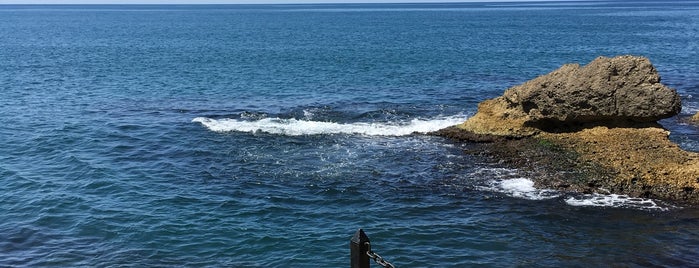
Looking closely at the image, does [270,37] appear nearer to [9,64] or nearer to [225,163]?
[9,64]

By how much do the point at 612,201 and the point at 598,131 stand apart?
21.3 ft

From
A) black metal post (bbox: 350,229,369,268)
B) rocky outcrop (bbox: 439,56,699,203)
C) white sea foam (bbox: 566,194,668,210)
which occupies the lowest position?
white sea foam (bbox: 566,194,668,210)

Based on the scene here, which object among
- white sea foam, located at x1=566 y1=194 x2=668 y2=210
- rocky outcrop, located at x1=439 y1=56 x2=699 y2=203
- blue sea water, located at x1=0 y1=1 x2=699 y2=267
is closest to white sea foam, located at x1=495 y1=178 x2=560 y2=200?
blue sea water, located at x1=0 y1=1 x2=699 y2=267

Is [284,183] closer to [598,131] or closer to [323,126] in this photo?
[323,126]

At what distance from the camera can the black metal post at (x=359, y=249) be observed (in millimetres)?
12111

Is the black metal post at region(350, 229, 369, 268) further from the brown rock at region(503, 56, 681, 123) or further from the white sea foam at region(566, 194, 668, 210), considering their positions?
the brown rock at region(503, 56, 681, 123)

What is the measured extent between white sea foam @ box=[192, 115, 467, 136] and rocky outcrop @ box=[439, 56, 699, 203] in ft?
11.7

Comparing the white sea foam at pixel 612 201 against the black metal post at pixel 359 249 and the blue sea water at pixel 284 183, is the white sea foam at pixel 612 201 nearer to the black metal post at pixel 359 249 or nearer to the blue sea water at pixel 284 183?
the blue sea water at pixel 284 183

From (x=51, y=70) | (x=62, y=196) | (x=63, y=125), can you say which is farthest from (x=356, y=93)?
(x=51, y=70)

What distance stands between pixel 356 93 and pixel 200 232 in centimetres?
2940

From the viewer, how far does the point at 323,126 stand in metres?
39.9

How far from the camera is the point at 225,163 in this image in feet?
107

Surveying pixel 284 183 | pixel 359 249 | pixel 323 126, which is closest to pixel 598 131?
pixel 284 183

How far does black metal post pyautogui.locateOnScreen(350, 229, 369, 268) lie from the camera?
12111mm
